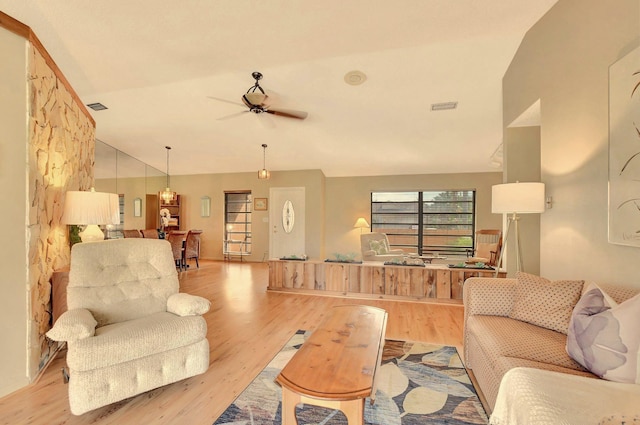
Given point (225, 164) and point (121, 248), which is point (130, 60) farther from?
point (225, 164)

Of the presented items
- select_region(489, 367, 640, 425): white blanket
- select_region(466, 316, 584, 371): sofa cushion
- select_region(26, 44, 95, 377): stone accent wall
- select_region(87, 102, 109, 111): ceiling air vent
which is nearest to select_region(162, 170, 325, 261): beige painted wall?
select_region(87, 102, 109, 111): ceiling air vent

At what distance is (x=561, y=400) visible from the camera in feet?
3.70

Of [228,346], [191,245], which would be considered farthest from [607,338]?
[191,245]

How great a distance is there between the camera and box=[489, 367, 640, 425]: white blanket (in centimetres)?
104

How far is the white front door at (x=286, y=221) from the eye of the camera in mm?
7516

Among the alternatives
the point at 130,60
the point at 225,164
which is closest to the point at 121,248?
the point at 130,60

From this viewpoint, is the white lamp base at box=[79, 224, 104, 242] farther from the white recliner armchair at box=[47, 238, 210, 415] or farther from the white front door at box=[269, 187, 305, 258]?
the white front door at box=[269, 187, 305, 258]

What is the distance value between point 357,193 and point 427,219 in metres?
Result: 1.90

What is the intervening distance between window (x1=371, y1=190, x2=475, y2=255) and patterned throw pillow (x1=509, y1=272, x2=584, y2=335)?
534 centimetres

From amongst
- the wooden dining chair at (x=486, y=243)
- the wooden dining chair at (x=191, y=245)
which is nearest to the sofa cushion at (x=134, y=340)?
the wooden dining chair at (x=191, y=245)

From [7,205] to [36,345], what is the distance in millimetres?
1080

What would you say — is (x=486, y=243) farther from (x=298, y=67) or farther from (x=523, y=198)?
(x=298, y=67)

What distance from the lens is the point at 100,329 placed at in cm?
186

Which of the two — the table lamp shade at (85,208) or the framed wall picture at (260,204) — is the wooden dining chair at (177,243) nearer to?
the framed wall picture at (260,204)
